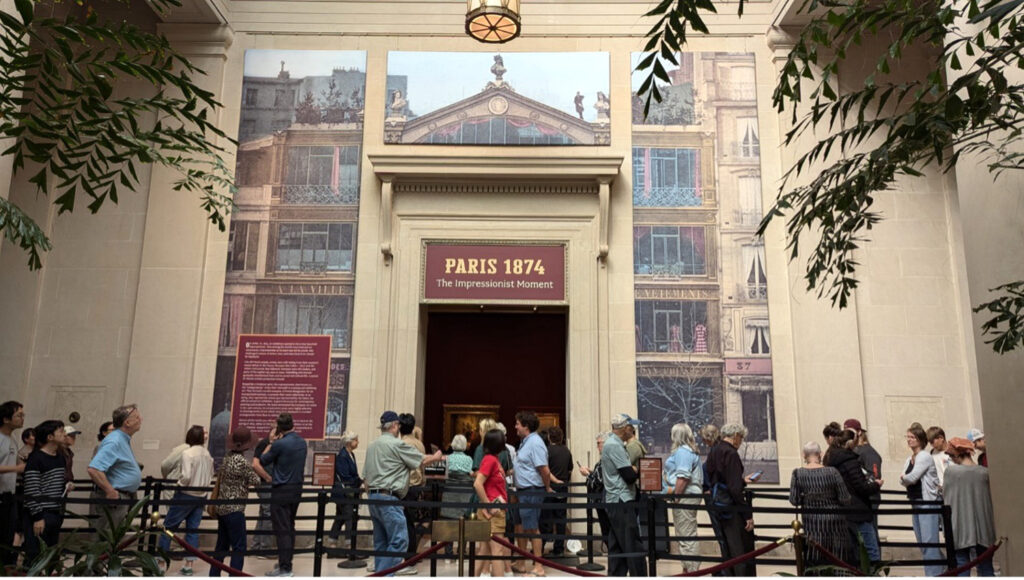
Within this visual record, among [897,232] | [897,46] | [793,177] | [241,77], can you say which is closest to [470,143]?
[241,77]

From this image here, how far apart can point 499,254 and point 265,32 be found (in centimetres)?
536

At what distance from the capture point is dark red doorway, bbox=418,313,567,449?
1594 cm

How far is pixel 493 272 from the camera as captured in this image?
38.4ft

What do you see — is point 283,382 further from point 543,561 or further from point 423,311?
point 543,561

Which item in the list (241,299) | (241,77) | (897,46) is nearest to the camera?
(897,46)

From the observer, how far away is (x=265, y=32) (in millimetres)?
12477

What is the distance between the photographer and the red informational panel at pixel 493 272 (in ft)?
38.1

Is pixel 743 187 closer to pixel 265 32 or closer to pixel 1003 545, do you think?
pixel 1003 545

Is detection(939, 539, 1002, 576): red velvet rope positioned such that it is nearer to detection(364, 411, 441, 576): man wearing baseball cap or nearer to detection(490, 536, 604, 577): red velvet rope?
detection(490, 536, 604, 577): red velvet rope

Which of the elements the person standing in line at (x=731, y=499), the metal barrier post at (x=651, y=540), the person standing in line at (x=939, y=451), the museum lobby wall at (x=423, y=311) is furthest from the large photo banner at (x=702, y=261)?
the metal barrier post at (x=651, y=540)

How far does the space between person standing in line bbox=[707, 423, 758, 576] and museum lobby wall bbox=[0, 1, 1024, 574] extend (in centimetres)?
403

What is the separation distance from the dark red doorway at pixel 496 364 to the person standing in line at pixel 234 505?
328 inches

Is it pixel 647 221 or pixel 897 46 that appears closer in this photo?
pixel 897 46

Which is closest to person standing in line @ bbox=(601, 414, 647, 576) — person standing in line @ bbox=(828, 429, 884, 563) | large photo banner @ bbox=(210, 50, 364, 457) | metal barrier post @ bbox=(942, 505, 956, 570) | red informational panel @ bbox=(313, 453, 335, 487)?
person standing in line @ bbox=(828, 429, 884, 563)
